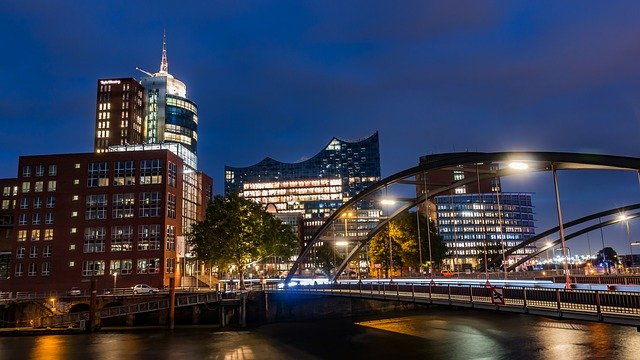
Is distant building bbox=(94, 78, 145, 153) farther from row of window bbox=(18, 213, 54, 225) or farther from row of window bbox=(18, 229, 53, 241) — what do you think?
row of window bbox=(18, 229, 53, 241)

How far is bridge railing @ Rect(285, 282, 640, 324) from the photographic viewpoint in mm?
22547

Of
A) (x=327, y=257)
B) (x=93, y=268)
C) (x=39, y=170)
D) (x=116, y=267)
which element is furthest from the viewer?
(x=327, y=257)

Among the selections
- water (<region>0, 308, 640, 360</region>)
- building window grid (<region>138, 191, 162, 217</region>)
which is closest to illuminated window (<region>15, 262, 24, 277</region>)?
building window grid (<region>138, 191, 162, 217</region>)

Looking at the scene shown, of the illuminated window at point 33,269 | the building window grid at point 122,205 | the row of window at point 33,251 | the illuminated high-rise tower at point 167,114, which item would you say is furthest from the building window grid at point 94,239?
the illuminated high-rise tower at point 167,114

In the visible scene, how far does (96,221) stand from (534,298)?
71499mm

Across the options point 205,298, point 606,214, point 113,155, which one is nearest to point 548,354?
point 205,298

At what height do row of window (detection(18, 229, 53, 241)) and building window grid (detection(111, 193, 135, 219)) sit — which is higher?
building window grid (detection(111, 193, 135, 219))

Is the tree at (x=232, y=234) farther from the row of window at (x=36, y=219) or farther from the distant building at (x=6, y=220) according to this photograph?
the distant building at (x=6, y=220)

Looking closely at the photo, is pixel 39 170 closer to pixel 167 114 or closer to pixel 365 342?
pixel 365 342

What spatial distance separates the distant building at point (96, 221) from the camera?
7806 cm

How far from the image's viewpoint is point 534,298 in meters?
27.3

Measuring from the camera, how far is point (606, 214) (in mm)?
71250

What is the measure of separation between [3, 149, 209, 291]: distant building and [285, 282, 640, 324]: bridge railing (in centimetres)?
4865

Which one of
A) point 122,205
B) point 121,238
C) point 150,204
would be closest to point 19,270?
point 121,238
